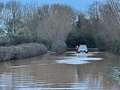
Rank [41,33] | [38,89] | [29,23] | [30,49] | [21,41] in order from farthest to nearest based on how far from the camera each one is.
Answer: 1. [29,23]
2. [41,33]
3. [21,41]
4. [30,49]
5. [38,89]

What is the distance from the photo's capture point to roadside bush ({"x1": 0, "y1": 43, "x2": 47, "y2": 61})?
124 feet

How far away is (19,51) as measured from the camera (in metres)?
43.2

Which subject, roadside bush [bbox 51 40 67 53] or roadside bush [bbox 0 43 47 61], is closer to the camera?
roadside bush [bbox 0 43 47 61]

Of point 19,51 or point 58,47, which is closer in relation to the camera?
point 19,51

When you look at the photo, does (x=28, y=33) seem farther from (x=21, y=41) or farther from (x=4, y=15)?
(x=4, y=15)

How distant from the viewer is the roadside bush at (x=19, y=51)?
37.8 meters

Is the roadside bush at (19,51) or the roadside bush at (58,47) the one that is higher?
the roadside bush at (19,51)

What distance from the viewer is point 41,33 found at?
2675 inches

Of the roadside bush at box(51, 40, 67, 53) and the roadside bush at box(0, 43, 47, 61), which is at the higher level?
the roadside bush at box(0, 43, 47, 61)

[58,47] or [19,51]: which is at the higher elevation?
[19,51]

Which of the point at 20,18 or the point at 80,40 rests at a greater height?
the point at 20,18

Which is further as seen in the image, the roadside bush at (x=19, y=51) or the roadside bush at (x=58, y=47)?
the roadside bush at (x=58, y=47)

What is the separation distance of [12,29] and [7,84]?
2021 inches

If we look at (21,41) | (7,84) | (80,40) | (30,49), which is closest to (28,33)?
(21,41)
